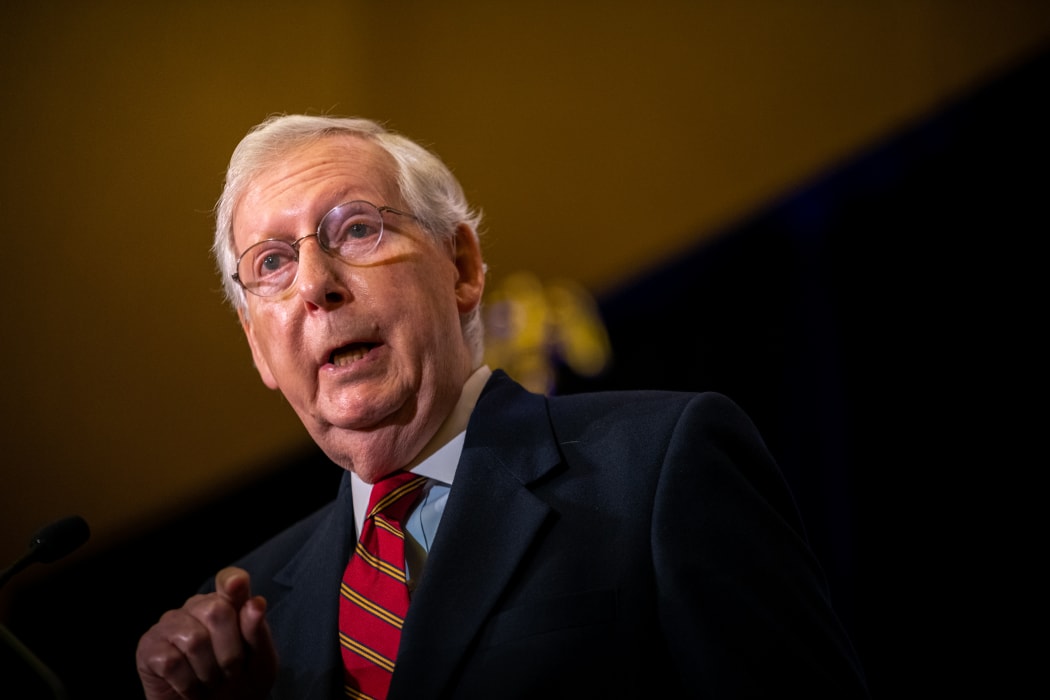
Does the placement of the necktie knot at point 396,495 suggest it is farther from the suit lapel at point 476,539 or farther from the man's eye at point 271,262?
the man's eye at point 271,262

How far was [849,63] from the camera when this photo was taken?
343 centimetres

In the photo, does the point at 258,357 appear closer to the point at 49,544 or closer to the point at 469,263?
the point at 469,263

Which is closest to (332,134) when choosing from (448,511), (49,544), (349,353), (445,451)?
(349,353)

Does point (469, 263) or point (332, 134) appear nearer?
point (332, 134)

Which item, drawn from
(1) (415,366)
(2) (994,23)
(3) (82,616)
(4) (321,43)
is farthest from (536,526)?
(2) (994,23)

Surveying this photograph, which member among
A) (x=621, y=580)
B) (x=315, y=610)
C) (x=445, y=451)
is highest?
(x=445, y=451)

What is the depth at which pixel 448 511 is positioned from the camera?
1.31 meters

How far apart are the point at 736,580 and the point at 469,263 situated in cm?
75

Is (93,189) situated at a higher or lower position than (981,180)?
higher

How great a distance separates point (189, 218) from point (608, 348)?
7.14 feet

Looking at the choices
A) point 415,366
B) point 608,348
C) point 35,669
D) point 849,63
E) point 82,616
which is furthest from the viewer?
point 608,348

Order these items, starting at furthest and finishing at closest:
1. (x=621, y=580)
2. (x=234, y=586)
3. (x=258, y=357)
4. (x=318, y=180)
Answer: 1. (x=258, y=357)
2. (x=318, y=180)
3. (x=621, y=580)
4. (x=234, y=586)

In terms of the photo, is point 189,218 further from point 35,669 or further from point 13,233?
point 35,669

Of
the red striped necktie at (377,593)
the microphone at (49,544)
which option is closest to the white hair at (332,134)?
the red striped necktie at (377,593)
